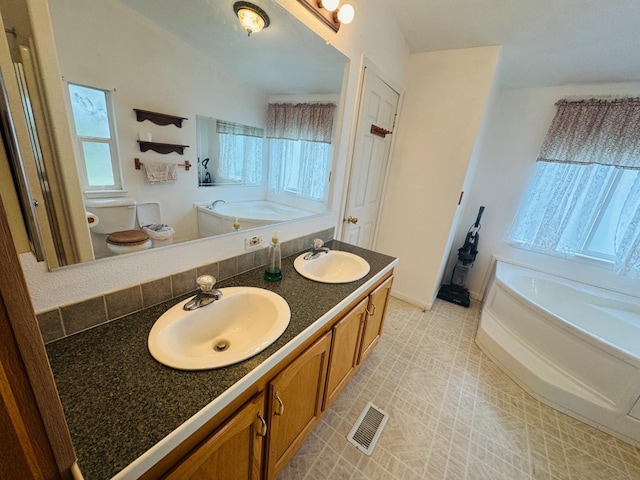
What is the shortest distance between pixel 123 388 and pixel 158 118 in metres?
0.80

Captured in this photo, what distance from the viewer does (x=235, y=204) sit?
114 cm

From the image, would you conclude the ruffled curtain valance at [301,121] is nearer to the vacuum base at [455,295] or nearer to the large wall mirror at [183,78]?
the large wall mirror at [183,78]

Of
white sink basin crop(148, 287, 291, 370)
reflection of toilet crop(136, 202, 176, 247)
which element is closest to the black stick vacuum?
white sink basin crop(148, 287, 291, 370)

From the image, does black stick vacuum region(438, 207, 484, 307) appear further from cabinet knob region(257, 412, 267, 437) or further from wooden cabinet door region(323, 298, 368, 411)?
cabinet knob region(257, 412, 267, 437)

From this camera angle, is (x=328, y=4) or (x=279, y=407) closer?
(x=279, y=407)

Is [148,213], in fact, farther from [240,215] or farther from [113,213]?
[240,215]

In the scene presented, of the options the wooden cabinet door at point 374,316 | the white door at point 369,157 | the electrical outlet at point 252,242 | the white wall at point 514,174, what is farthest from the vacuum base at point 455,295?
the electrical outlet at point 252,242

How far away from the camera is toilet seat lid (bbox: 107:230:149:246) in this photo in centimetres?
76

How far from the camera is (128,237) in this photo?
31.4 inches

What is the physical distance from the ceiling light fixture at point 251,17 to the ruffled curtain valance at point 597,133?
266 cm

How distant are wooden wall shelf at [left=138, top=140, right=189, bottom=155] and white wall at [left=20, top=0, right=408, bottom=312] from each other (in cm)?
29

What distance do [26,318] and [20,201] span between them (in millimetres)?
232

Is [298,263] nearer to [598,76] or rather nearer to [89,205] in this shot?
[89,205]

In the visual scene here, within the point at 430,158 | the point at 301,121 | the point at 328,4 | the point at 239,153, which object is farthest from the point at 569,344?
the point at 328,4
